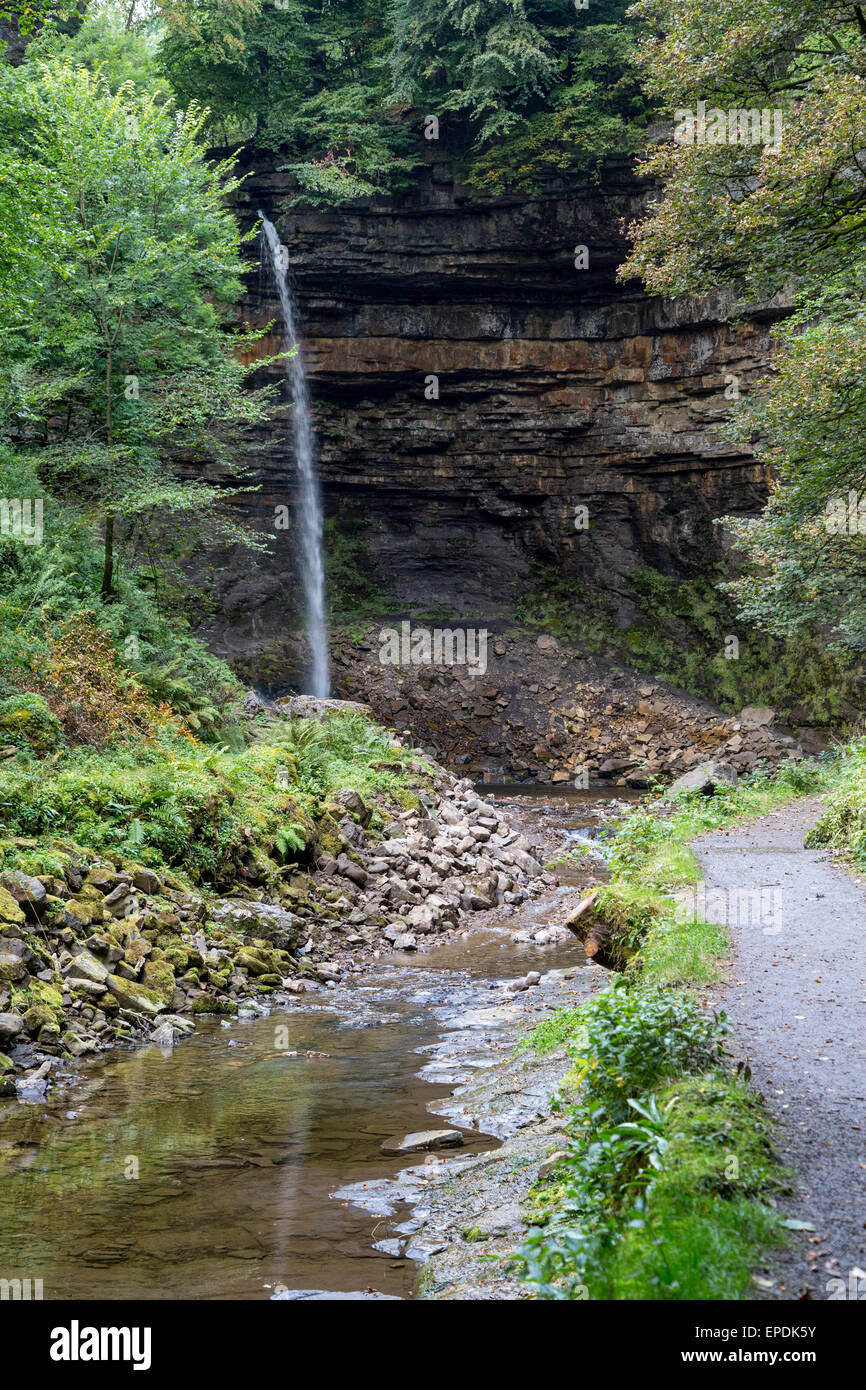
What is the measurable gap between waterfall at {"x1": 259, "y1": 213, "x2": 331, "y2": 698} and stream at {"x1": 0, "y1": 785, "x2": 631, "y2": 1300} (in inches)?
871

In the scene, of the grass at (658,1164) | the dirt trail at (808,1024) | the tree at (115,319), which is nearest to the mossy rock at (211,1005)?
the grass at (658,1164)

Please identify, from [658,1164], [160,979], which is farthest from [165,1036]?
[658,1164]

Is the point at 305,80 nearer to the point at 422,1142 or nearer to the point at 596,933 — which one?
the point at 596,933

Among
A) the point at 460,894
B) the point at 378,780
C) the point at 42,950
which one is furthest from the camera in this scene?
the point at 378,780

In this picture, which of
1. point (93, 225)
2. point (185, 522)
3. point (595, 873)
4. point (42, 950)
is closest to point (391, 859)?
point (595, 873)

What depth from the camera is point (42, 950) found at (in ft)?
25.0

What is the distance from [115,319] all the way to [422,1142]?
13.2 m

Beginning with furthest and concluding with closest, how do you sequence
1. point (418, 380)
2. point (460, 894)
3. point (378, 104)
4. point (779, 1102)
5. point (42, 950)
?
point (418, 380) < point (378, 104) < point (460, 894) < point (42, 950) < point (779, 1102)

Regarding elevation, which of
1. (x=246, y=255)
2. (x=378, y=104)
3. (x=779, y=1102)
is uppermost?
(x=378, y=104)

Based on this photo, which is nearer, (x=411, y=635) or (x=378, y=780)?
(x=378, y=780)

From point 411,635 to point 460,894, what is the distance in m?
19.4

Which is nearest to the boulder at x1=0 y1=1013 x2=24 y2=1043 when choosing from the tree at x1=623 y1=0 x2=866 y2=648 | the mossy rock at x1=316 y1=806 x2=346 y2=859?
the mossy rock at x1=316 y1=806 x2=346 y2=859

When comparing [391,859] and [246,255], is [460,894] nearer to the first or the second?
[391,859]

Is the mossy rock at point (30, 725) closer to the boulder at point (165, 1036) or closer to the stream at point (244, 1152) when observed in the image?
the boulder at point (165, 1036)
